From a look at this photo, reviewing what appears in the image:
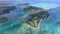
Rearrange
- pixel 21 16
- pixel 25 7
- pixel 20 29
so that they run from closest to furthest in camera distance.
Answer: pixel 20 29 → pixel 21 16 → pixel 25 7

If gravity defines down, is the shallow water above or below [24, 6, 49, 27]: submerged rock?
below

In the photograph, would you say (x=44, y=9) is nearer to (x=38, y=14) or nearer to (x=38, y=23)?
A: (x=38, y=14)

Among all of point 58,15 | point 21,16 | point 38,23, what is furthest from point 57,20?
point 21,16

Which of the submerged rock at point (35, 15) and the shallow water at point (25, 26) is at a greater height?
the submerged rock at point (35, 15)

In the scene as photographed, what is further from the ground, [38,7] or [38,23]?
[38,7]

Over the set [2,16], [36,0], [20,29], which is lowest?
[20,29]

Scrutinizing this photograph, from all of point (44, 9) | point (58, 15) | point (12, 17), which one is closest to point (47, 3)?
point (44, 9)

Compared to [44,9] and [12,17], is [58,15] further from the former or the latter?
[12,17]

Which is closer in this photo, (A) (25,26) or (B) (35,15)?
(A) (25,26)

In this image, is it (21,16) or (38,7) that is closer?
(21,16)

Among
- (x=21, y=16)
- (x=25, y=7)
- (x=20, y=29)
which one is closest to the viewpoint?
(x=20, y=29)
